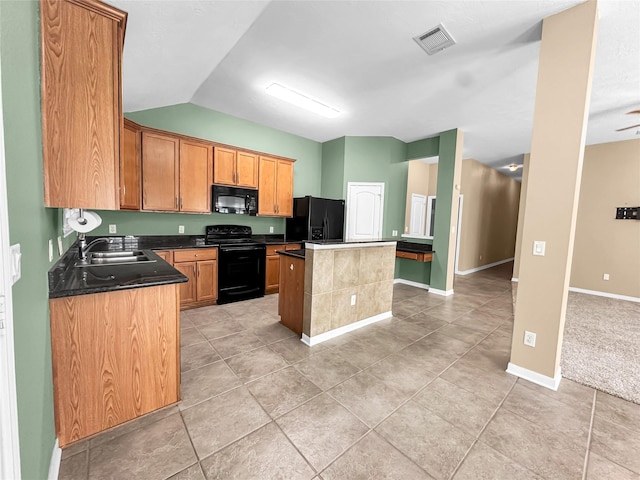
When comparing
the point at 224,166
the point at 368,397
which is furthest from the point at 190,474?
the point at 224,166

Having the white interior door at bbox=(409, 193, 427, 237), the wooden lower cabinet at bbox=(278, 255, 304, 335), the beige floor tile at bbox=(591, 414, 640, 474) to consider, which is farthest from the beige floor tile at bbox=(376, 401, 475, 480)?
the white interior door at bbox=(409, 193, 427, 237)

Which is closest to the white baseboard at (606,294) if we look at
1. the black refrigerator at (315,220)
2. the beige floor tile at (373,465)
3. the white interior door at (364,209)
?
the white interior door at (364,209)

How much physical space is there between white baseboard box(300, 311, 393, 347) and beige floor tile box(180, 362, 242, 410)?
86 cm

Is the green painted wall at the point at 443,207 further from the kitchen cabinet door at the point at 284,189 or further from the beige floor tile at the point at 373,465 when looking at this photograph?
the beige floor tile at the point at 373,465

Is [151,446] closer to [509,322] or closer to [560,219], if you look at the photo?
[560,219]

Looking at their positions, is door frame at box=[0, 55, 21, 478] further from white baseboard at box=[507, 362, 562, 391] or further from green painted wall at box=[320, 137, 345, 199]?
green painted wall at box=[320, 137, 345, 199]

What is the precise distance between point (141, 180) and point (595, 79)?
19.2 feet

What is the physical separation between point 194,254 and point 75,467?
264 centimetres

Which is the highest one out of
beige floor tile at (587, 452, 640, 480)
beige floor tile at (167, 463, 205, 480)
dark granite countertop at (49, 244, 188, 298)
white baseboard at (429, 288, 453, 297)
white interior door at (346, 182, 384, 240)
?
white interior door at (346, 182, 384, 240)

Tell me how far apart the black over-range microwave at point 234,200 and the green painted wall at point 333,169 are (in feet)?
5.77

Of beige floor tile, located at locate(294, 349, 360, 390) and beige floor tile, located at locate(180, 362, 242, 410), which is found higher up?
beige floor tile, located at locate(294, 349, 360, 390)

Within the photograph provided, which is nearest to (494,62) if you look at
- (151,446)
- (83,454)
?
(151,446)

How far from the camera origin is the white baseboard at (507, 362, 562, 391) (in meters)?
2.24

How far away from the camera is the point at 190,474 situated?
1.39 metres
